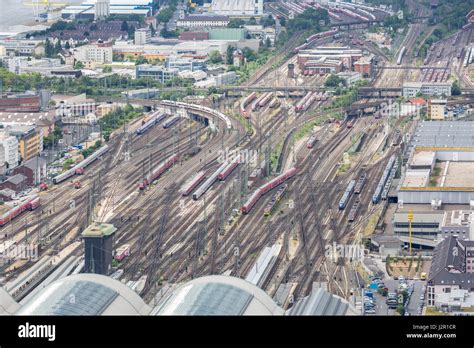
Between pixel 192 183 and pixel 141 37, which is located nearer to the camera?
pixel 192 183

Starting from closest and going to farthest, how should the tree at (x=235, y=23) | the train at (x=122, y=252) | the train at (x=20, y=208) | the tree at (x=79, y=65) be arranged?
the train at (x=122, y=252) → the train at (x=20, y=208) → the tree at (x=79, y=65) → the tree at (x=235, y=23)

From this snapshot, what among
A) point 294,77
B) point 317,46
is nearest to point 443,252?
point 294,77

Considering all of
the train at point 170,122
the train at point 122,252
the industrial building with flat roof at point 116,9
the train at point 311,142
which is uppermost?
the train at point 122,252

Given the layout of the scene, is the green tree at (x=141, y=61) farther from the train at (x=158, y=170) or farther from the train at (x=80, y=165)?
the train at (x=158, y=170)

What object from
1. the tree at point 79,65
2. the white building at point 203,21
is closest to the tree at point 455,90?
the tree at point 79,65

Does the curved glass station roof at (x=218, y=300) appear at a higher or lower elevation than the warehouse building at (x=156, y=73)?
higher

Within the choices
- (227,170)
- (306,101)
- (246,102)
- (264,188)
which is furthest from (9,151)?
(306,101)

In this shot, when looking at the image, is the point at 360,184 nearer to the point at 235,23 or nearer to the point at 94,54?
the point at 94,54

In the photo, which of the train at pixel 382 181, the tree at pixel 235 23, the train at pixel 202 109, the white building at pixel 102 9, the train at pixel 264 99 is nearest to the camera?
the train at pixel 382 181
